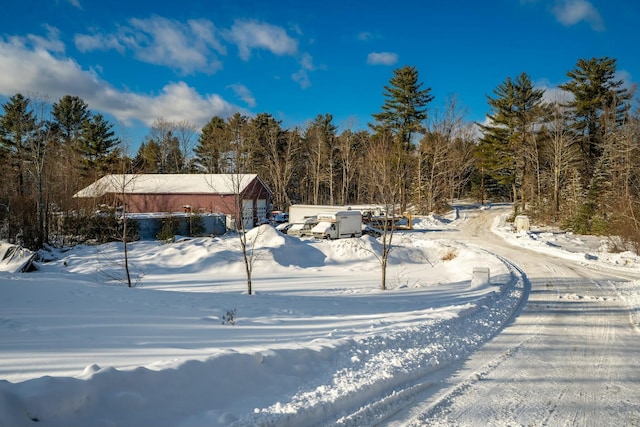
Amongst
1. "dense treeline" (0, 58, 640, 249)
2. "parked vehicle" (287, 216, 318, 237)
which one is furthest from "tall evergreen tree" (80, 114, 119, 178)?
"parked vehicle" (287, 216, 318, 237)

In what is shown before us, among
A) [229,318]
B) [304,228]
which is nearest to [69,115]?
[304,228]

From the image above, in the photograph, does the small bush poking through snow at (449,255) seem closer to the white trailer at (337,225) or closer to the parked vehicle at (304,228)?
the white trailer at (337,225)

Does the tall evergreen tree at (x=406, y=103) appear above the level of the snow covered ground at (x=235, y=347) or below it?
above

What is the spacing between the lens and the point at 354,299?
10.9 m

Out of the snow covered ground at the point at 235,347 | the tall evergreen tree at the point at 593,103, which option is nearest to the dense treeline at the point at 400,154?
the tall evergreen tree at the point at 593,103

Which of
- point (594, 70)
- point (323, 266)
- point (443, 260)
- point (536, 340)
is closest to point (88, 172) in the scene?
point (323, 266)

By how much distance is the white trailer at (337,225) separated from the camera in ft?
82.2

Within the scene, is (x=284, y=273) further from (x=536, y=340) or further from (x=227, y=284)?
(x=536, y=340)

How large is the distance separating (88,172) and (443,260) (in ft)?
130

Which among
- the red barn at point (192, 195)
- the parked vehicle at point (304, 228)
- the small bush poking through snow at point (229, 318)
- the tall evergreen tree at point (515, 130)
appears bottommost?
the small bush poking through snow at point (229, 318)

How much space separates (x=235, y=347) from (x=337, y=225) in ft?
65.7

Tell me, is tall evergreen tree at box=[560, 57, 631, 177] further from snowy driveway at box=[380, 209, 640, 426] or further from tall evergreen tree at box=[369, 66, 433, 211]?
snowy driveway at box=[380, 209, 640, 426]

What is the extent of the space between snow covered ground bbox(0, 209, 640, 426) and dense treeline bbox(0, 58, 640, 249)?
15783 millimetres

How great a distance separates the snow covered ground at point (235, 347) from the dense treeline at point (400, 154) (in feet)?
Result: 51.8
